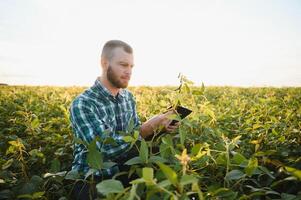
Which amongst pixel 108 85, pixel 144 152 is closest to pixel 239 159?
pixel 144 152

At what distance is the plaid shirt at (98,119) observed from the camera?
211 centimetres

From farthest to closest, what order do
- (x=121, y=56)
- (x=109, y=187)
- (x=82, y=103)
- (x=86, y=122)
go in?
(x=121, y=56) → (x=82, y=103) → (x=86, y=122) → (x=109, y=187)

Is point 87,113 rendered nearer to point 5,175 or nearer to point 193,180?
point 5,175

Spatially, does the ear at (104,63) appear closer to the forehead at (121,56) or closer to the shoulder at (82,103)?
the forehead at (121,56)

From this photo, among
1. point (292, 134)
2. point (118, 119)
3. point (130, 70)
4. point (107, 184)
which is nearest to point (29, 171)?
point (118, 119)

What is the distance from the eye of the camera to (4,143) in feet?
11.6

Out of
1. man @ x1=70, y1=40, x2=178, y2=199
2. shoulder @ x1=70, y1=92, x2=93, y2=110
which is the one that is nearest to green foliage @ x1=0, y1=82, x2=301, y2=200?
man @ x1=70, y1=40, x2=178, y2=199

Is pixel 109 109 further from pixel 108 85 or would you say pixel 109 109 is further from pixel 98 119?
pixel 98 119

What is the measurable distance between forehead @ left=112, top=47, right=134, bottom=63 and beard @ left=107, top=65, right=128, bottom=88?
0.10m

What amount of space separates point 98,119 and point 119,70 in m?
0.61

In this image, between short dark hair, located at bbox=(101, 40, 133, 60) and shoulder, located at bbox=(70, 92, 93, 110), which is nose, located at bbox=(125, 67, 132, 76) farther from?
shoulder, located at bbox=(70, 92, 93, 110)

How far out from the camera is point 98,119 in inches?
93.8

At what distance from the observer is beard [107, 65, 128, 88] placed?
110 inches

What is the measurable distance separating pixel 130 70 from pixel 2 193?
1.51 metres
